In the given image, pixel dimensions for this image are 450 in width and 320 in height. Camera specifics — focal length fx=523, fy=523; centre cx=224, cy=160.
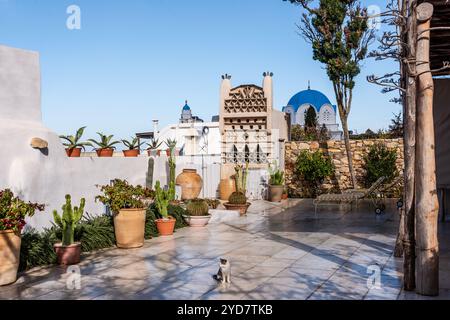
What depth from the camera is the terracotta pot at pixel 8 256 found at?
6692mm

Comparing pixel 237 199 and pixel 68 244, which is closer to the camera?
pixel 68 244

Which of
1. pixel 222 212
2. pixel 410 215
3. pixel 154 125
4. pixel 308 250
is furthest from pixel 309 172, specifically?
pixel 410 215

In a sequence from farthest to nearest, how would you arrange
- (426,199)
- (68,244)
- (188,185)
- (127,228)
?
(188,185) → (127,228) → (68,244) → (426,199)

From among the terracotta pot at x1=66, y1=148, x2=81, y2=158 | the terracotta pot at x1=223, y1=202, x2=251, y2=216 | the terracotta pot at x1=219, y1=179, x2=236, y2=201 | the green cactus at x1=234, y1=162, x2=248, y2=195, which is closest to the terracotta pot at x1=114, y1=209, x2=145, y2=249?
the terracotta pot at x1=66, y1=148, x2=81, y2=158

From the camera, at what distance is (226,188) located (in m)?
19.1

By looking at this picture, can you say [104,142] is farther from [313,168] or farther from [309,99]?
[309,99]

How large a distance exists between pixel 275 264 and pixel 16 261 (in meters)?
3.67

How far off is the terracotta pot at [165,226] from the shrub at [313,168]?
10.6m

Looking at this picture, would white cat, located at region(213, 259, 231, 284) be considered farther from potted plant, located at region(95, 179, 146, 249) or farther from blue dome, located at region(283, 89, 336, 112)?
blue dome, located at region(283, 89, 336, 112)

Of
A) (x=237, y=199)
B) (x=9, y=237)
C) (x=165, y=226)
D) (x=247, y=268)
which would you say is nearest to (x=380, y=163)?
(x=237, y=199)

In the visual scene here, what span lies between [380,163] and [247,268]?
1356cm

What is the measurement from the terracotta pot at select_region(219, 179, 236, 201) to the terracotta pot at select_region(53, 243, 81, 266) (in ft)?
36.5

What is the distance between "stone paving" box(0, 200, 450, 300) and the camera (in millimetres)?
6250
